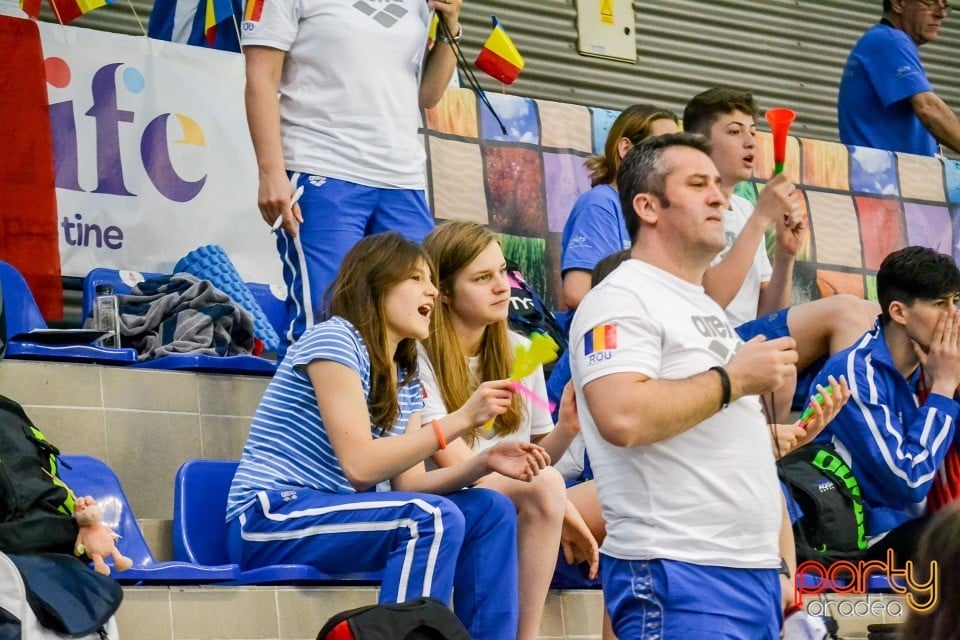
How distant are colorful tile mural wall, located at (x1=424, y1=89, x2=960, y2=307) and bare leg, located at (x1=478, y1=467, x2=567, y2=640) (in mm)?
2565

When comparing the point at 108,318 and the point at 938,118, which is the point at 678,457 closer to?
the point at 108,318

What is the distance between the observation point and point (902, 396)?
455cm

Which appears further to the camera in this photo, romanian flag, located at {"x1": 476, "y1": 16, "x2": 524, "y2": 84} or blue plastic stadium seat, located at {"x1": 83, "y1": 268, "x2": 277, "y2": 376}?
romanian flag, located at {"x1": 476, "y1": 16, "x2": 524, "y2": 84}

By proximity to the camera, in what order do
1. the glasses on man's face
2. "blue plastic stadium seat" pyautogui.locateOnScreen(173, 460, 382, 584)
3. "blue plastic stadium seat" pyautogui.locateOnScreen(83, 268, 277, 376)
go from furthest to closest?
the glasses on man's face → "blue plastic stadium seat" pyautogui.locateOnScreen(83, 268, 277, 376) → "blue plastic stadium seat" pyautogui.locateOnScreen(173, 460, 382, 584)

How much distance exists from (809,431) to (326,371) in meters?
1.06

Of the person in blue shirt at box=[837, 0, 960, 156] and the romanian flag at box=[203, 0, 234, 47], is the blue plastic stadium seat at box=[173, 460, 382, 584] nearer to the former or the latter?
the romanian flag at box=[203, 0, 234, 47]

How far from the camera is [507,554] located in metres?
3.51

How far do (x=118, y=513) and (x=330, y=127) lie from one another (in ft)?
4.22

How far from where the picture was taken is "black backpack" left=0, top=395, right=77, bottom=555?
2.94 m

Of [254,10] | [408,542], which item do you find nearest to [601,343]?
[408,542]

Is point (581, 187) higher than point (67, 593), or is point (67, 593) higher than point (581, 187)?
point (581, 187)

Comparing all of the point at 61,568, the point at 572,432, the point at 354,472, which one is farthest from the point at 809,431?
the point at 61,568

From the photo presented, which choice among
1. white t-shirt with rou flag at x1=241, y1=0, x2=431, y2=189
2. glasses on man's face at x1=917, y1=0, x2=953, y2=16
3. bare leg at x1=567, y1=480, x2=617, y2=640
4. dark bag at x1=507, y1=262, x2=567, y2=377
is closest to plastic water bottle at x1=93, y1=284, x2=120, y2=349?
white t-shirt with rou flag at x1=241, y1=0, x2=431, y2=189

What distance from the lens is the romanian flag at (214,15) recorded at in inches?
240
